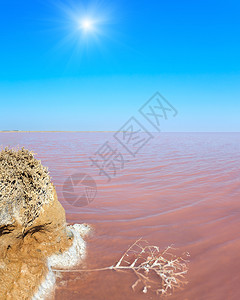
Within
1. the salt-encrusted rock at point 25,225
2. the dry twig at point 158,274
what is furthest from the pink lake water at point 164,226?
the salt-encrusted rock at point 25,225

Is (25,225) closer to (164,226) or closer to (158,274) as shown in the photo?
(158,274)

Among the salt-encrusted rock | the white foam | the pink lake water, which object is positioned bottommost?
the pink lake water

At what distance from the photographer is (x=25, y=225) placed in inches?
109

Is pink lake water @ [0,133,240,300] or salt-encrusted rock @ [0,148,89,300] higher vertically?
salt-encrusted rock @ [0,148,89,300]

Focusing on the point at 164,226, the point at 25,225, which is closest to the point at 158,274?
the point at 164,226

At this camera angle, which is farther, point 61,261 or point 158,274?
point 61,261

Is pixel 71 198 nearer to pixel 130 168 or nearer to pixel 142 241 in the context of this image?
pixel 142 241

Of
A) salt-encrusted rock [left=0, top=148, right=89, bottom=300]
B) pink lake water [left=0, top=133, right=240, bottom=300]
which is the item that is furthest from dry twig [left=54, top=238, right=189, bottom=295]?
salt-encrusted rock [left=0, top=148, right=89, bottom=300]

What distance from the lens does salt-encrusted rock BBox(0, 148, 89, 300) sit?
253 cm

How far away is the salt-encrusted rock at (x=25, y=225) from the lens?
2.53m

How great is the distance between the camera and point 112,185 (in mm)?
7590

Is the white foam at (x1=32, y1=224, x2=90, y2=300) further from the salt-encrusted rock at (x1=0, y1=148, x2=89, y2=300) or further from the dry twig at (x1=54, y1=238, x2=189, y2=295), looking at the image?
the dry twig at (x1=54, y1=238, x2=189, y2=295)

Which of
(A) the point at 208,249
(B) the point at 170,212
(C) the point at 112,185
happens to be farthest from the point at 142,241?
(C) the point at 112,185

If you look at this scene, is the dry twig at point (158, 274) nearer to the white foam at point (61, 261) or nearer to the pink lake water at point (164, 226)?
the pink lake water at point (164, 226)
